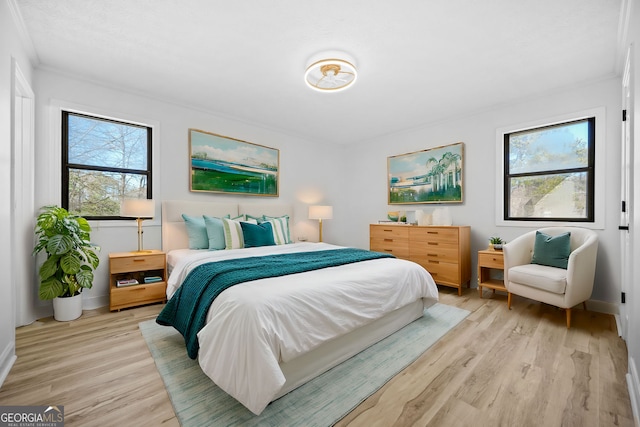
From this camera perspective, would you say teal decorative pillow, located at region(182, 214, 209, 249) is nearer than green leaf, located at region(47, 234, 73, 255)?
No

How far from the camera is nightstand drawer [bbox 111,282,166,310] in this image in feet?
9.63

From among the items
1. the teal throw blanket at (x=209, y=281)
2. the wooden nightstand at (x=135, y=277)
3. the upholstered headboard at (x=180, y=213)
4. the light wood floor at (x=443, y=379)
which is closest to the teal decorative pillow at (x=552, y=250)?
the light wood floor at (x=443, y=379)

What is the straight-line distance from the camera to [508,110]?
3658 millimetres

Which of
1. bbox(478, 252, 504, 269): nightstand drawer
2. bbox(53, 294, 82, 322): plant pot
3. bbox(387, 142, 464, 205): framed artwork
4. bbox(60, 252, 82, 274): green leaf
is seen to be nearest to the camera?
bbox(60, 252, 82, 274): green leaf

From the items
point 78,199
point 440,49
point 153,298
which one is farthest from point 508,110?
point 78,199

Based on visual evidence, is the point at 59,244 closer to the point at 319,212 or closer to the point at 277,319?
the point at 277,319

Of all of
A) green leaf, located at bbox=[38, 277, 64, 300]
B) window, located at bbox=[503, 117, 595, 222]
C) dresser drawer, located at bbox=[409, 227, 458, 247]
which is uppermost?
window, located at bbox=[503, 117, 595, 222]

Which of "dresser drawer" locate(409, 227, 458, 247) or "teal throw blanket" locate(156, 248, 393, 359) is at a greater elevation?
Result: "dresser drawer" locate(409, 227, 458, 247)

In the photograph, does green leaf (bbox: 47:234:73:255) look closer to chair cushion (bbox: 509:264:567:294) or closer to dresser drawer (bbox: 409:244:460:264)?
dresser drawer (bbox: 409:244:460:264)

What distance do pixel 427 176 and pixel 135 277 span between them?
4325mm

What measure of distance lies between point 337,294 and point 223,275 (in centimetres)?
83

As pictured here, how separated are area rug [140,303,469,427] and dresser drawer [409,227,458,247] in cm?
156

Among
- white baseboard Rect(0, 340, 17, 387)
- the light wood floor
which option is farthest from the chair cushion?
white baseboard Rect(0, 340, 17, 387)

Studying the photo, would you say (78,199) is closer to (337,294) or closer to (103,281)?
(103,281)
